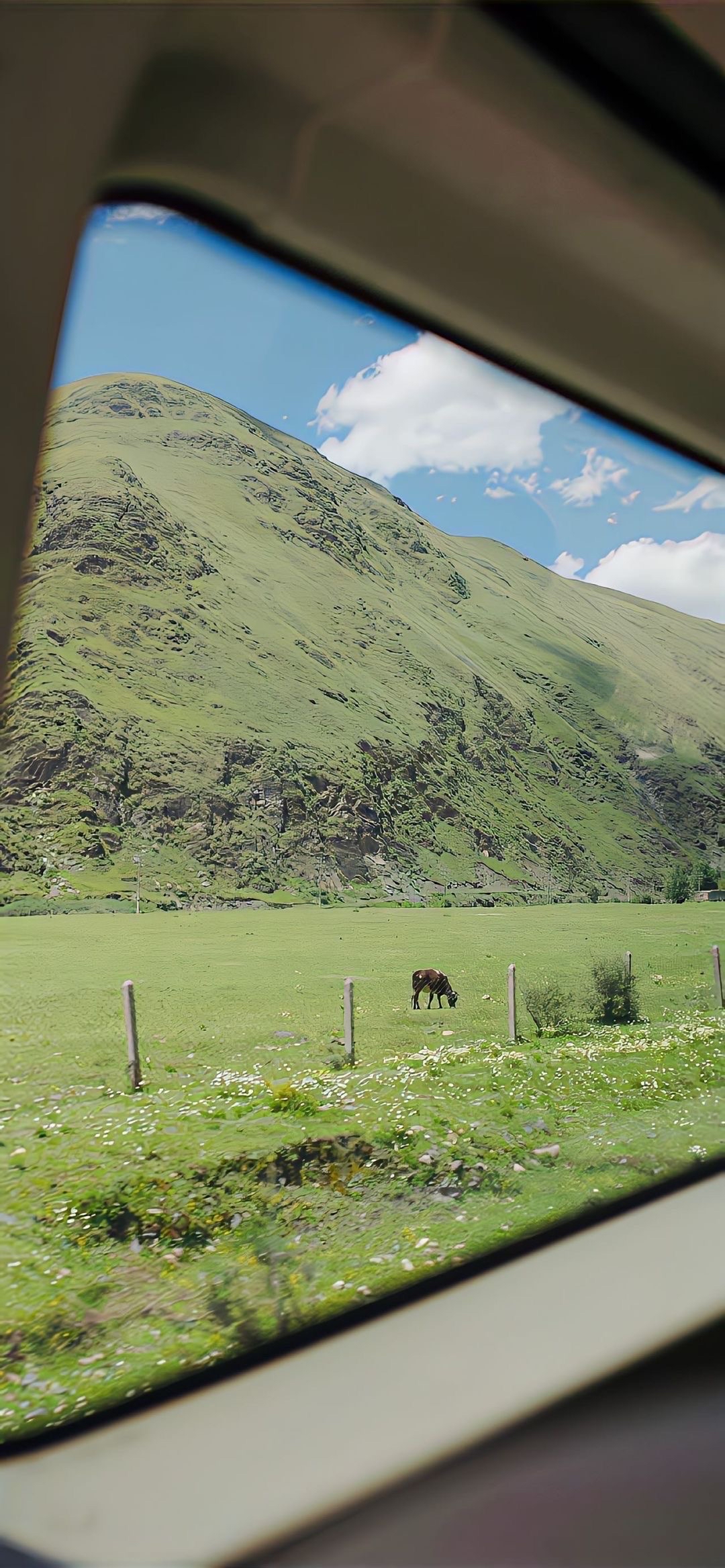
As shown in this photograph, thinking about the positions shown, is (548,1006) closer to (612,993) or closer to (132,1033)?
(612,993)

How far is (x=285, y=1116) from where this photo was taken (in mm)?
3217

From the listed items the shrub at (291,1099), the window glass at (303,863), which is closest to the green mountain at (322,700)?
the window glass at (303,863)

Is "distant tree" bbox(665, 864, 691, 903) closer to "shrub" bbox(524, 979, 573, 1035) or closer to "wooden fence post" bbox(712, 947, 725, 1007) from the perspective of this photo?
"wooden fence post" bbox(712, 947, 725, 1007)

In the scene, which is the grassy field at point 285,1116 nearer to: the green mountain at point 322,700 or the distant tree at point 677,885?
the distant tree at point 677,885

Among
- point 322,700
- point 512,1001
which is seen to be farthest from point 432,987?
point 322,700

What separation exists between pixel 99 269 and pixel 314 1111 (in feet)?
10.1

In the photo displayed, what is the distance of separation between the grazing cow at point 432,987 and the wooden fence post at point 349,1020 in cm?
36

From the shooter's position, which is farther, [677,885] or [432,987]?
[677,885]

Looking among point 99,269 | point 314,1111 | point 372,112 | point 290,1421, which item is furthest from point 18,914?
point 372,112

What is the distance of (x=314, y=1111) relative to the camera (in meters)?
3.29

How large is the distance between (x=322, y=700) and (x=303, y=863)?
1.00m

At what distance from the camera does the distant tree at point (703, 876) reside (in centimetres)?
434

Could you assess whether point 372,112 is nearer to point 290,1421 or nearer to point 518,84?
point 518,84

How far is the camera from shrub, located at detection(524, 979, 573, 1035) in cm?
422
